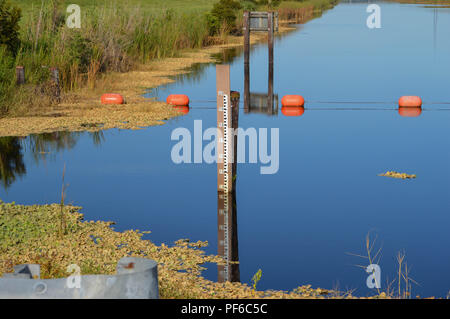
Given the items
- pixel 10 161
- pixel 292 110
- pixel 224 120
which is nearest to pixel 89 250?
pixel 224 120

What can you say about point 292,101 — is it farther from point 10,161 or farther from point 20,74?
point 10,161

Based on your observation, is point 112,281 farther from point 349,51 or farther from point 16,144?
point 349,51

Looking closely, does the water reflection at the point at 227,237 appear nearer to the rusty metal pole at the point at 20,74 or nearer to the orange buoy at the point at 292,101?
the rusty metal pole at the point at 20,74

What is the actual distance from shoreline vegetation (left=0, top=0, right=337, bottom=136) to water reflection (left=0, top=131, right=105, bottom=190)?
1.42ft

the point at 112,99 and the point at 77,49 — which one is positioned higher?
the point at 77,49

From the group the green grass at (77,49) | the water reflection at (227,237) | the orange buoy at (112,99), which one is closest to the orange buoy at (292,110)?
the orange buoy at (112,99)

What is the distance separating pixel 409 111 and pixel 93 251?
35.3 ft

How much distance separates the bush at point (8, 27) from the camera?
18.4 meters

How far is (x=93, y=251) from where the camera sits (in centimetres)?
836

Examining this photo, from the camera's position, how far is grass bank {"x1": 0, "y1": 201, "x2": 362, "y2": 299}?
722 centimetres

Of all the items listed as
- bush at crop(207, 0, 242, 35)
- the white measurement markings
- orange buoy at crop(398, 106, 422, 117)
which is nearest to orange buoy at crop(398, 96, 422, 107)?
orange buoy at crop(398, 106, 422, 117)

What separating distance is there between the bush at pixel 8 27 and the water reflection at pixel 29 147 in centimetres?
486
